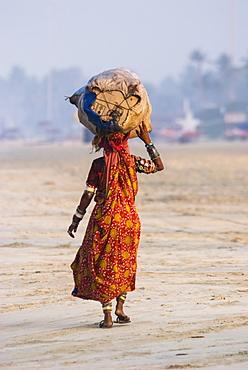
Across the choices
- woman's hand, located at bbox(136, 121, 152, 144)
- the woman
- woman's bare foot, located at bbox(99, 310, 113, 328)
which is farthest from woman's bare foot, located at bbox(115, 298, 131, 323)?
woman's hand, located at bbox(136, 121, 152, 144)

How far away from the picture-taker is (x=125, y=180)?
5.37 meters

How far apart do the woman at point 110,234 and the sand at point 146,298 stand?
0.80 ft

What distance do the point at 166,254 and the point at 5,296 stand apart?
A: 2559mm

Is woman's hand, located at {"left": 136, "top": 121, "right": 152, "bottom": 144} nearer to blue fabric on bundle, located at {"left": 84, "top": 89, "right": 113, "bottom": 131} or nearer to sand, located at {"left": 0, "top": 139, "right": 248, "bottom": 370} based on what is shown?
blue fabric on bundle, located at {"left": 84, "top": 89, "right": 113, "bottom": 131}

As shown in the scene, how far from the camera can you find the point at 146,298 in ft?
20.1

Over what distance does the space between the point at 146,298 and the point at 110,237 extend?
1.01 meters

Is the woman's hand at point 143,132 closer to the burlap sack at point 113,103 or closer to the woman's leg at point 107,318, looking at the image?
the burlap sack at point 113,103

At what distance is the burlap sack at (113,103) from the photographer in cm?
→ 535

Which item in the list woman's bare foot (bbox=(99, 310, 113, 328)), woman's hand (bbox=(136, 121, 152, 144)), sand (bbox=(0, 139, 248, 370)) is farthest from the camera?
woman's hand (bbox=(136, 121, 152, 144))

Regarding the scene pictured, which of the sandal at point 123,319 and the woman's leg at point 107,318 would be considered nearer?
the woman's leg at point 107,318

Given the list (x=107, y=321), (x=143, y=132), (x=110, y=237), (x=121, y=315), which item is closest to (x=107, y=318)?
(x=107, y=321)

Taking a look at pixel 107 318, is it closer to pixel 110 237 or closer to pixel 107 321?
pixel 107 321

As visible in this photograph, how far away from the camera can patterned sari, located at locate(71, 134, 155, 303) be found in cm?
526

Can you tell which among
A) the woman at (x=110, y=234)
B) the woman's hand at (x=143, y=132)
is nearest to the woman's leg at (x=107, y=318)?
the woman at (x=110, y=234)
